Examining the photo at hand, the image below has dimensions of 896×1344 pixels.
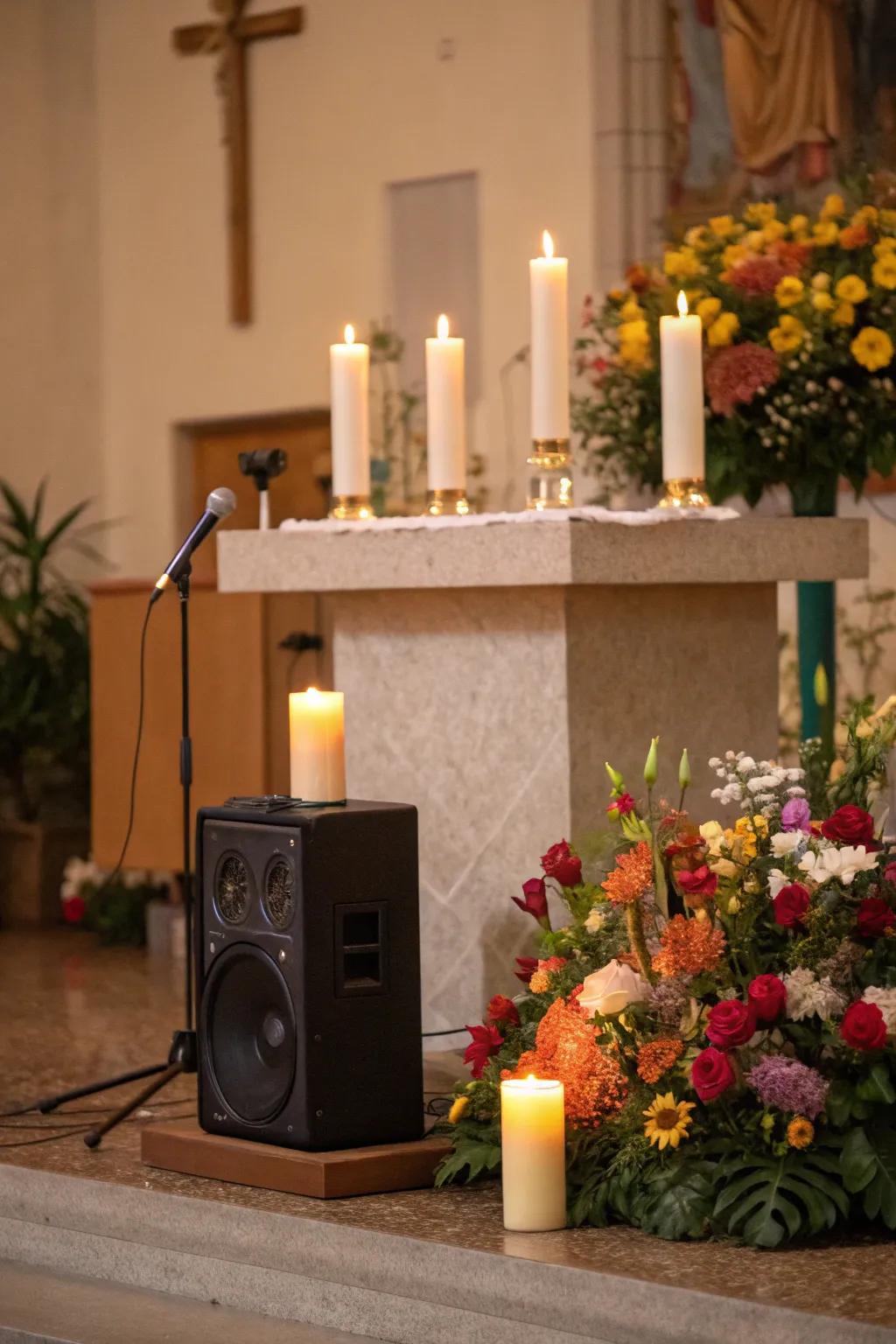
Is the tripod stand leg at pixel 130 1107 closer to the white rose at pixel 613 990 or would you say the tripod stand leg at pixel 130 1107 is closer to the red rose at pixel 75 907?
the white rose at pixel 613 990

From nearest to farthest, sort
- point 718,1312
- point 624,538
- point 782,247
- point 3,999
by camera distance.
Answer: point 718,1312, point 624,538, point 782,247, point 3,999

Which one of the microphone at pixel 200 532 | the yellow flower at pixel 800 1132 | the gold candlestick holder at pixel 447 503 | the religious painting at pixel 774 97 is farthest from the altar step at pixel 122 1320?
the religious painting at pixel 774 97

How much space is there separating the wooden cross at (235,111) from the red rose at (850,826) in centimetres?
565

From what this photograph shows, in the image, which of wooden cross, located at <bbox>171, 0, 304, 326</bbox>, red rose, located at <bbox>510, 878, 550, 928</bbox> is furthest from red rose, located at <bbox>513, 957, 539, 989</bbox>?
wooden cross, located at <bbox>171, 0, 304, 326</bbox>

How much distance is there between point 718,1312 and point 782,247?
2.68 meters

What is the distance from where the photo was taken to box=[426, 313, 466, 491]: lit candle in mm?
4457

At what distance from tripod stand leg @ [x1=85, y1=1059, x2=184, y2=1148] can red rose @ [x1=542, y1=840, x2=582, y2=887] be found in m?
0.88

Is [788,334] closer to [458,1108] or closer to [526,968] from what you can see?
[526,968]

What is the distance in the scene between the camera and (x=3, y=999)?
586 cm

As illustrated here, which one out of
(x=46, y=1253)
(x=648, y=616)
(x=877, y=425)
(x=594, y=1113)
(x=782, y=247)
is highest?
(x=782, y=247)

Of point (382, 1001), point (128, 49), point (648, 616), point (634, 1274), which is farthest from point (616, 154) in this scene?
point (634, 1274)

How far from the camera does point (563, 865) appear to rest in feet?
12.2

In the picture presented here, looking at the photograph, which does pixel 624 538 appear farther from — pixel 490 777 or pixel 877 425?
pixel 877 425

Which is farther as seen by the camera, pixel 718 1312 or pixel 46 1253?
pixel 46 1253
